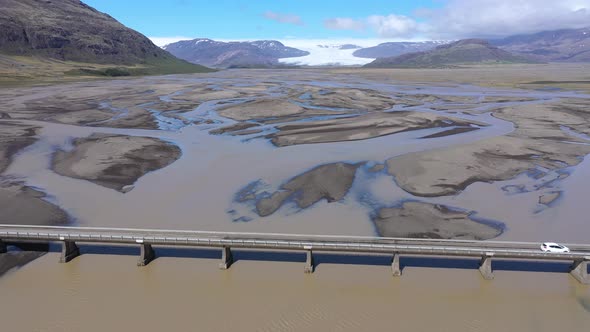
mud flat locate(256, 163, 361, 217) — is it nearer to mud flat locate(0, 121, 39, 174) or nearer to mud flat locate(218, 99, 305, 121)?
mud flat locate(0, 121, 39, 174)

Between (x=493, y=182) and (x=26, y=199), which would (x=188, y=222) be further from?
(x=493, y=182)

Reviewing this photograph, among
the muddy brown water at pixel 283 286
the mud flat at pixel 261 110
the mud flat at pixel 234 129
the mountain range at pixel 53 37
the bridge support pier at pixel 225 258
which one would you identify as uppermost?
the mountain range at pixel 53 37

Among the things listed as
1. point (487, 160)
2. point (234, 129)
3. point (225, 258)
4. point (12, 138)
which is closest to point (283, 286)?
Answer: point (225, 258)

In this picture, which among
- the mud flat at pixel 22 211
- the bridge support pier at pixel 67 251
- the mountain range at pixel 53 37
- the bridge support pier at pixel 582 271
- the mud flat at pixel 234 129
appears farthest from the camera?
the mountain range at pixel 53 37

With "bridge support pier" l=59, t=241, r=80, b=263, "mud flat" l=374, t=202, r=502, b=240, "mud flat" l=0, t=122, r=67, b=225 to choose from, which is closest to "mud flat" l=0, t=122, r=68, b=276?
"mud flat" l=0, t=122, r=67, b=225

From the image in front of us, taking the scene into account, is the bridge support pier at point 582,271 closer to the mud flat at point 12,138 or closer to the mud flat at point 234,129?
the mud flat at point 234,129

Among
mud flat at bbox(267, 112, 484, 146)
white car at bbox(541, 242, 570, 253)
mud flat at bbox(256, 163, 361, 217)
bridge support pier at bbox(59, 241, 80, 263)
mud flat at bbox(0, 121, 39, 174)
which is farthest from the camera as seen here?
mud flat at bbox(267, 112, 484, 146)

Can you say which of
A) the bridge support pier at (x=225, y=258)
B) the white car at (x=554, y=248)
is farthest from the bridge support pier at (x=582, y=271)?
the bridge support pier at (x=225, y=258)
